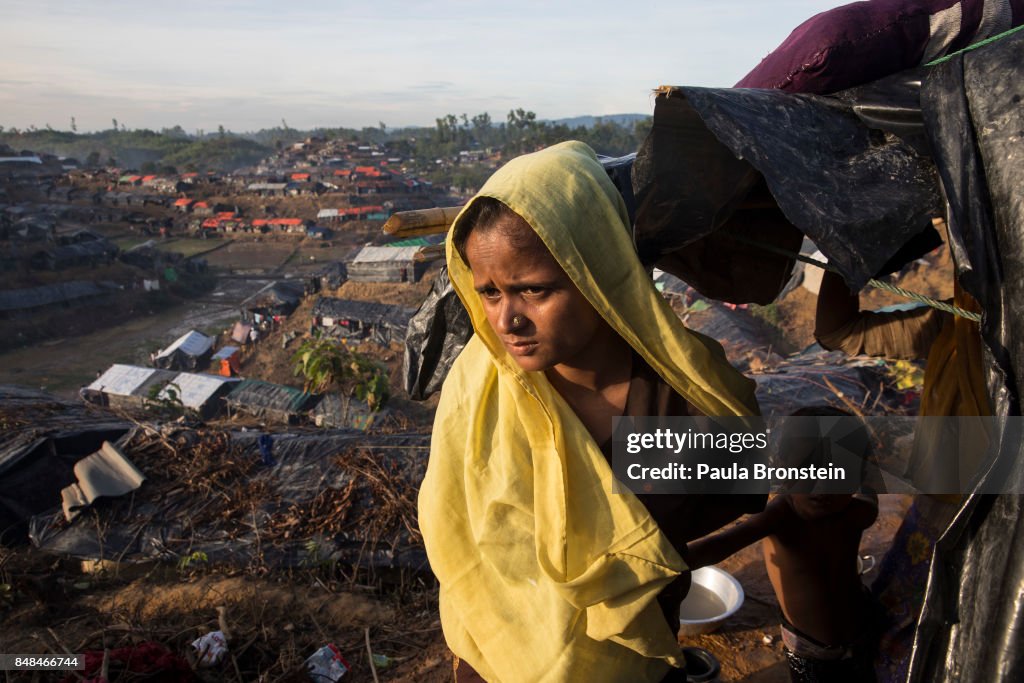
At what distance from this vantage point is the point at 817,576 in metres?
1.99

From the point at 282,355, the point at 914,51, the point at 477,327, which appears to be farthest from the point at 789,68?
the point at 282,355

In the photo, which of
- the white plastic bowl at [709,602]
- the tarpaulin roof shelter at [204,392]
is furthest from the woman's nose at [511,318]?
the tarpaulin roof shelter at [204,392]

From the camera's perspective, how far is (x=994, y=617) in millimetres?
1047

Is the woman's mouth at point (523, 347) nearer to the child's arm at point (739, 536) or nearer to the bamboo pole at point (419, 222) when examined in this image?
the bamboo pole at point (419, 222)

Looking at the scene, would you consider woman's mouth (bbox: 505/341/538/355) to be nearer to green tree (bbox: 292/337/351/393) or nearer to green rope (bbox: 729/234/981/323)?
green rope (bbox: 729/234/981/323)

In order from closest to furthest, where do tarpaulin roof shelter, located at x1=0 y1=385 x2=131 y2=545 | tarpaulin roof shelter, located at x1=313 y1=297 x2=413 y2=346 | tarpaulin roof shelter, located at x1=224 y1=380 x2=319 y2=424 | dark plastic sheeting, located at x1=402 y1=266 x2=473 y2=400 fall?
dark plastic sheeting, located at x1=402 y1=266 x2=473 y2=400
tarpaulin roof shelter, located at x1=0 y1=385 x2=131 y2=545
tarpaulin roof shelter, located at x1=224 y1=380 x2=319 y2=424
tarpaulin roof shelter, located at x1=313 y1=297 x2=413 y2=346

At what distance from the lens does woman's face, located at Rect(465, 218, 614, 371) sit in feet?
4.21

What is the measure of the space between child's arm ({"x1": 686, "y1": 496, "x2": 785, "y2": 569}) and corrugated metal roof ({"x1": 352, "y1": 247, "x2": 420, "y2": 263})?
2207 centimetres

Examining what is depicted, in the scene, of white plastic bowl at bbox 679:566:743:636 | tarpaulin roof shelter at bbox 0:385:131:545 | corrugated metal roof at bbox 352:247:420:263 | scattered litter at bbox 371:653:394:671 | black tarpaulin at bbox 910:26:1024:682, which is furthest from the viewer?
corrugated metal roof at bbox 352:247:420:263

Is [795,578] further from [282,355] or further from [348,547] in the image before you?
[282,355]

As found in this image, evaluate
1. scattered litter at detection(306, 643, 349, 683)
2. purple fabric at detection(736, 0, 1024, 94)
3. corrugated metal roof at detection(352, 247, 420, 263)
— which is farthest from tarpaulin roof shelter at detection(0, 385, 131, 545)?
corrugated metal roof at detection(352, 247, 420, 263)

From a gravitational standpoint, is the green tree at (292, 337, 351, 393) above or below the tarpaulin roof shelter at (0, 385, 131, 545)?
below

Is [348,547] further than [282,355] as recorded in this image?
No

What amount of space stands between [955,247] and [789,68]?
548 mm
